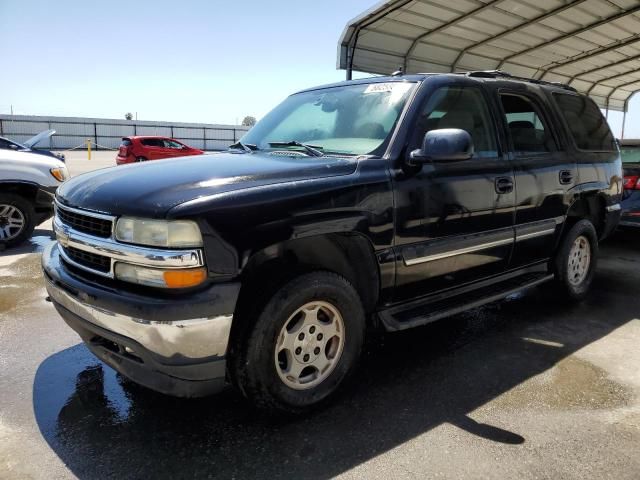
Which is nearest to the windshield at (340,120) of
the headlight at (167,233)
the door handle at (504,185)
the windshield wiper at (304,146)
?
the windshield wiper at (304,146)

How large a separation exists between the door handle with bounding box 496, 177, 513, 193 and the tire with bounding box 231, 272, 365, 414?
4.95ft

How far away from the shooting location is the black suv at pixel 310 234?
2346 millimetres

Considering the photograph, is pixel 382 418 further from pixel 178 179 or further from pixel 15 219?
pixel 15 219

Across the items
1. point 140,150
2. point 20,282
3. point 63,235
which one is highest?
point 63,235

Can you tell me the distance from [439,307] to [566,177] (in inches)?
76.3

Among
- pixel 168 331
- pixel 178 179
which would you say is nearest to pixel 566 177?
pixel 178 179

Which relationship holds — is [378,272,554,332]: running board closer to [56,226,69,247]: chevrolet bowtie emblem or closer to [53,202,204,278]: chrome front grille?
[53,202,204,278]: chrome front grille

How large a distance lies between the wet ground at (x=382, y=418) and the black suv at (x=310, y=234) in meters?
0.31

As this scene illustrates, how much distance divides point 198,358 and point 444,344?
7.04 ft

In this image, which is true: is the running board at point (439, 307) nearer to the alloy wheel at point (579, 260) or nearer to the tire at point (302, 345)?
the tire at point (302, 345)

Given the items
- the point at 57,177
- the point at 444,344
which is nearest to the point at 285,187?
the point at 444,344

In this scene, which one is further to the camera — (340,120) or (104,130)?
(104,130)

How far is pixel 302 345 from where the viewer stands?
2.76 meters

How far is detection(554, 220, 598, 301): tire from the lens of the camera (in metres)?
4.54
